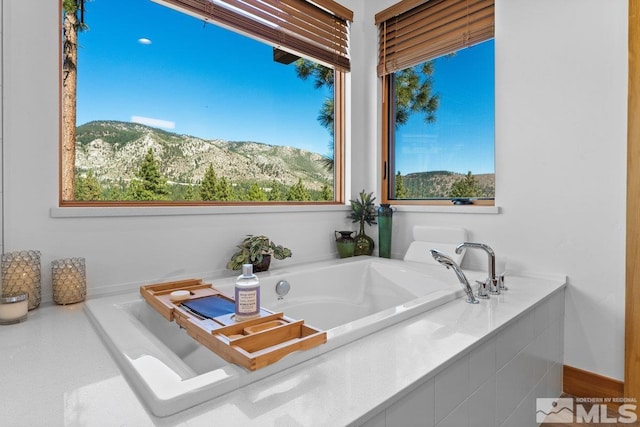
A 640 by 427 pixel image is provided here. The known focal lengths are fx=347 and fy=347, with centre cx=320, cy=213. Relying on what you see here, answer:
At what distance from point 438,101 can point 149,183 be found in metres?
1.95

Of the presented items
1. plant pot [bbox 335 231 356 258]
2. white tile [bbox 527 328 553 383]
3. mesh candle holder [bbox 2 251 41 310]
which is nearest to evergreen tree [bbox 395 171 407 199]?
plant pot [bbox 335 231 356 258]

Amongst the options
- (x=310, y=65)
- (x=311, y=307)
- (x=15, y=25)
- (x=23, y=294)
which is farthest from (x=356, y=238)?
(x=15, y=25)

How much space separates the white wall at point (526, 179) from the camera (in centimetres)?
139

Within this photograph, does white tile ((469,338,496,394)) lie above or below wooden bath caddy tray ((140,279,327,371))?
below

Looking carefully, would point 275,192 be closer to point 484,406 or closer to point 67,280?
point 67,280

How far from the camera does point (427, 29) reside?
236 centimetres

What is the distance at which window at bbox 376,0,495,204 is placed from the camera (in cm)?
218

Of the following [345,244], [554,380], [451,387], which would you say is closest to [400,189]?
[345,244]

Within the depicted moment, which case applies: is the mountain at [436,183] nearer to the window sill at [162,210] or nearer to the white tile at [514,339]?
the window sill at [162,210]

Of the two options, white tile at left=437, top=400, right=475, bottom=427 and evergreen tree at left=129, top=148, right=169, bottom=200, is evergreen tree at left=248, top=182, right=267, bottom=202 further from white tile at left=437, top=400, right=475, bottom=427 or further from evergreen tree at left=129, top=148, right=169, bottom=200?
white tile at left=437, top=400, right=475, bottom=427

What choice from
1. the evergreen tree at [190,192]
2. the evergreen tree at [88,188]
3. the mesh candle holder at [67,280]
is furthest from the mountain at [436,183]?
the mesh candle holder at [67,280]

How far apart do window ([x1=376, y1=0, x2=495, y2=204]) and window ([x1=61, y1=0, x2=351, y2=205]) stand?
0.39 meters

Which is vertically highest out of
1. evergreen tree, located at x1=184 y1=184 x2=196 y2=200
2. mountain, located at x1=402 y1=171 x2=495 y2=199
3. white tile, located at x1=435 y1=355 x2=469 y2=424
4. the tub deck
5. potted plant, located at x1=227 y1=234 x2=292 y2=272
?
mountain, located at x1=402 y1=171 x2=495 y2=199

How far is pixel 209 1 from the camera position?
1.87 metres
